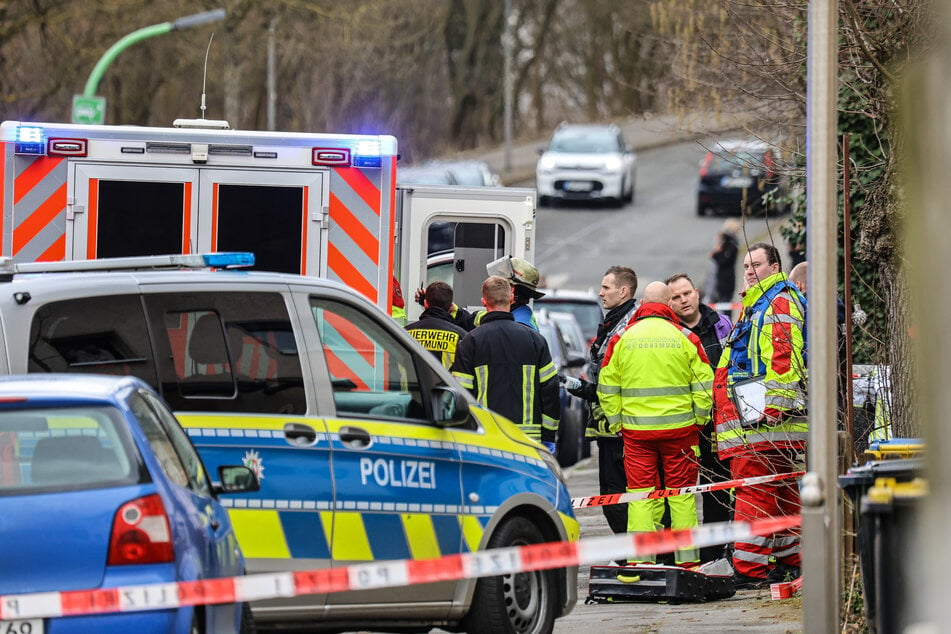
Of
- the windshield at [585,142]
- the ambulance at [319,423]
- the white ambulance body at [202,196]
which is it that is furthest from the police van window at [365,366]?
the windshield at [585,142]

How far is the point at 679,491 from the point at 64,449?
5328 mm

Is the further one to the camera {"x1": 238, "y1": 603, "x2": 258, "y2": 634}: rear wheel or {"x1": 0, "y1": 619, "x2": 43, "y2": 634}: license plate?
{"x1": 238, "y1": 603, "x2": 258, "y2": 634}: rear wheel

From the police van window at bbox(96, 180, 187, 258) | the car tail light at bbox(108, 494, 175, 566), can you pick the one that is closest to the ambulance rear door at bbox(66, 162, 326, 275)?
the police van window at bbox(96, 180, 187, 258)

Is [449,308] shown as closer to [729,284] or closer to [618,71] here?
[729,284]

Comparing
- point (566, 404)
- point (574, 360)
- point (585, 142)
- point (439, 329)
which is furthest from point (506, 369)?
point (585, 142)

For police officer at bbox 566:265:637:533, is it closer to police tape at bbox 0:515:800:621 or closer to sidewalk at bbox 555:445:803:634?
sidewalk at bbox 555:445:803:634

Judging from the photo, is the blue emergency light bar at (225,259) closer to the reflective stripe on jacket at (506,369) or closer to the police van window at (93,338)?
the police van window at (93,338)

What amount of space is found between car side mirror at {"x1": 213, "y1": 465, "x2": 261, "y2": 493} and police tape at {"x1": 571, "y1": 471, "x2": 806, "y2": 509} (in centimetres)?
284

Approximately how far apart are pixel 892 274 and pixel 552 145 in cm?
3182

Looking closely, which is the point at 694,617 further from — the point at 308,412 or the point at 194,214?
the point at 194,214

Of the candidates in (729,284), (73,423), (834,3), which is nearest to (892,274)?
(834,3)

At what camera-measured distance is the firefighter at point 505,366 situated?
10.6 metres

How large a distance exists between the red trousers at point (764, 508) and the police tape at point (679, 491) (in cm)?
9

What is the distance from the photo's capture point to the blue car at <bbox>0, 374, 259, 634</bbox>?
5512 millimetres
